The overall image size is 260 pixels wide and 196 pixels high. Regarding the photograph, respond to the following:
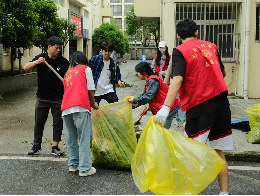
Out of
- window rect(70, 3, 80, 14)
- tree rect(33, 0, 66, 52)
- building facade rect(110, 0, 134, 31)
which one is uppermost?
building facade rect(110, 0, 134, 31)

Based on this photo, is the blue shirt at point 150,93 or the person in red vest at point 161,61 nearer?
the blue shirt at point 150,93

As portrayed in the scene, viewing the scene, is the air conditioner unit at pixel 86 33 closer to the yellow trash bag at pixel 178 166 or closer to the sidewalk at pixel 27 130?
the sidewalk at pixel 27 130

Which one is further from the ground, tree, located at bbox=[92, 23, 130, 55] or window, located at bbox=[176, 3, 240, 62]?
tree, located at bbox=[92, 23, 130, 55]

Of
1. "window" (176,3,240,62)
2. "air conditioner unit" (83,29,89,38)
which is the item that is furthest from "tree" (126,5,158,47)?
"window" (176,3,240,62)

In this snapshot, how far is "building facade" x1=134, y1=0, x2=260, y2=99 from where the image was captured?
33.1 feet

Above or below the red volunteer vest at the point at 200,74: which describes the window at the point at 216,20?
above

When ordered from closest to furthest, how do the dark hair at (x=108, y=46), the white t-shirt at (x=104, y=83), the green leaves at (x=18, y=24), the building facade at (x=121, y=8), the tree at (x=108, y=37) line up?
the dark hair at (x=108, y=46), the white t-shirt at (x=104, y=83), the green leaves at (x=18, y=24), the tree at (x=108, y=37), the building facade at (x=121, y=8)

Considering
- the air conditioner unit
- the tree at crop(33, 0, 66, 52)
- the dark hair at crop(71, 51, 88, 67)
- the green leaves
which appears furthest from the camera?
the air conditioner unit

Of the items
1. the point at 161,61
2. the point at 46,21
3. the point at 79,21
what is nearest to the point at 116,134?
the point at 161,61

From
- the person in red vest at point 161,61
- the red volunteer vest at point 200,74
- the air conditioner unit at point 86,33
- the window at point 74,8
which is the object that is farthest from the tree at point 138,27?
the red volunteer vest at point 200,74

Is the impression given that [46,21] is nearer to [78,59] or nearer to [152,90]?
[78,59]

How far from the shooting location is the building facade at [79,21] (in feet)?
67.4

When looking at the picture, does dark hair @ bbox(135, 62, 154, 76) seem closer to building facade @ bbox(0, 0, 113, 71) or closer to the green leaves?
the green leaves

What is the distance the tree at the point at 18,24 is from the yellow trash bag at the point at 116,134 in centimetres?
753
